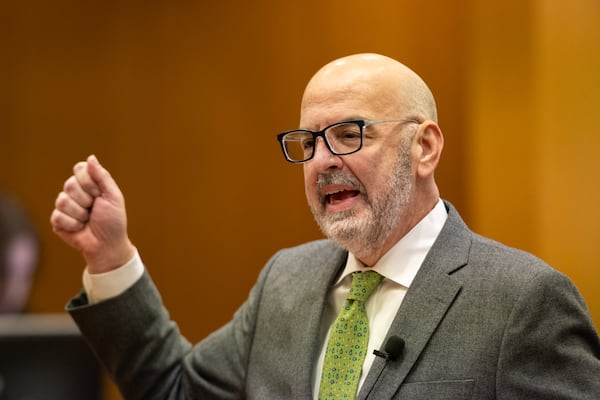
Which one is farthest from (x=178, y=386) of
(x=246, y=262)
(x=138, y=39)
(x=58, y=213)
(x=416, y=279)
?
(x=138, y=39)

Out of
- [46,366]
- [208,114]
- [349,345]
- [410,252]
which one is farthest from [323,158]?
[208,114]

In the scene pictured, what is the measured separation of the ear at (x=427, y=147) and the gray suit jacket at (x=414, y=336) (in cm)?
13

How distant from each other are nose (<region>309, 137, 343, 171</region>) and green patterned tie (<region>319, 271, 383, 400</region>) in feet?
0.87

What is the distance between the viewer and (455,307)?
180 centimetres

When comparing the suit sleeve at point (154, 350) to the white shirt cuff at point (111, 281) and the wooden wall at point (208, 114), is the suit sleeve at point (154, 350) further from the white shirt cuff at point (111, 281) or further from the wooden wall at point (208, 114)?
the wooden wall at point (208, 114)

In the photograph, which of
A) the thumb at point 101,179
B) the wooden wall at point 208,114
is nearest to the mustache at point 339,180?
the thumb at point 101,179

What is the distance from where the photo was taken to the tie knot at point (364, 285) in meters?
1.94

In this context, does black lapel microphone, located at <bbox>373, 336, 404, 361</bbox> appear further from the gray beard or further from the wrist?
the wrist

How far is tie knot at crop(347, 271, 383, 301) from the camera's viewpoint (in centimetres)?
194

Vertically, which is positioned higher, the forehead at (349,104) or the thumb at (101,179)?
the forehead at (349,104)

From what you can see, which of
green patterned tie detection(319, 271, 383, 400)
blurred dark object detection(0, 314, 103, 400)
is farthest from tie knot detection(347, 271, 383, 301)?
blurred dark object detection(0, 314, 103, 400)

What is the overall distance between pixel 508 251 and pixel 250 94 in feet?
7.89

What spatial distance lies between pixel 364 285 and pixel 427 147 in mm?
344

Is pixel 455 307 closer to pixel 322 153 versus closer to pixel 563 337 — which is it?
pixel 563 337
